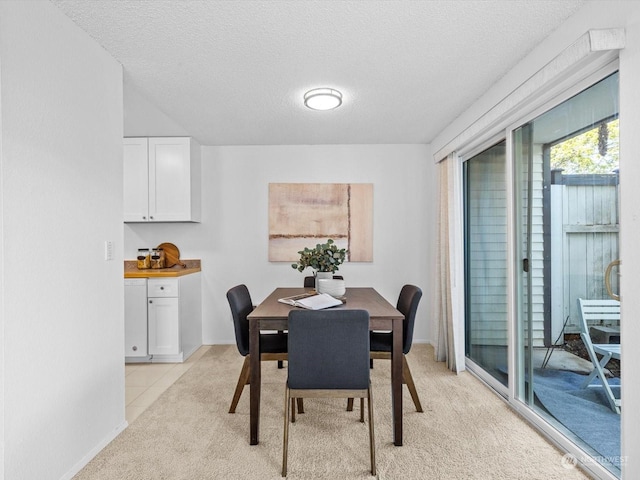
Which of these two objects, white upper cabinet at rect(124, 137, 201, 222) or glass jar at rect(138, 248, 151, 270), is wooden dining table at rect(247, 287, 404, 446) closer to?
white upper cabinet at rect(124, 137, 201, 222)

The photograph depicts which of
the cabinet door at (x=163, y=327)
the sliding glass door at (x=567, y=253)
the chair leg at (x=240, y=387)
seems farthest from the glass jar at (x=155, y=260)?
the sliding glass door at (x=567, y=253)

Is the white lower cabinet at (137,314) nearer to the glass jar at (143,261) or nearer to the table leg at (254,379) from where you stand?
the glass jar at (143,261)

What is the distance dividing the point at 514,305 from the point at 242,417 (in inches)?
80.6

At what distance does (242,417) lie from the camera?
257 cm

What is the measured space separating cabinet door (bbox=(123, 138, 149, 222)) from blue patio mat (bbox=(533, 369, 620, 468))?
12.9 ft

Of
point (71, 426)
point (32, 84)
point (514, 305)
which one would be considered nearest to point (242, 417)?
point (71, 426)

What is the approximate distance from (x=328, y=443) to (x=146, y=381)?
191 cm

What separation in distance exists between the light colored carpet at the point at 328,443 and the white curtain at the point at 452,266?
459 mm

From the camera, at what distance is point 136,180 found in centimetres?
410

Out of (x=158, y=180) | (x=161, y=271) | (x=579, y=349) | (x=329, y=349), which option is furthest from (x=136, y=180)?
(x=579, y=349)

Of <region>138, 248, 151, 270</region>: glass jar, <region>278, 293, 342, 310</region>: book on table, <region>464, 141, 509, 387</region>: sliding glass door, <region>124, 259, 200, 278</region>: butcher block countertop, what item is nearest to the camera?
<region>278, 293, 342, 310</region>: book on table

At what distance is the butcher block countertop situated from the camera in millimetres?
3752

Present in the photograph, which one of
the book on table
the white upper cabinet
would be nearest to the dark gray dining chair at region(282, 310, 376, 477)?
the book on table

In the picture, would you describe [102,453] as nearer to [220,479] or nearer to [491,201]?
[220,479]
